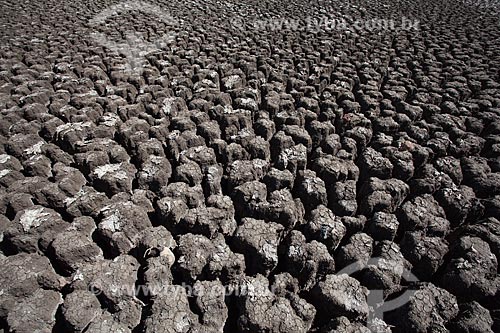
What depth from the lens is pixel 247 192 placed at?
6.07 feet

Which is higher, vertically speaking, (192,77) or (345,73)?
(345,73)

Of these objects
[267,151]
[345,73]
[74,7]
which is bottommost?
[74,7]

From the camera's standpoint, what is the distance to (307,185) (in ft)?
6.23

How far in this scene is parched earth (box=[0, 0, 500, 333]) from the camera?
1.42 meters

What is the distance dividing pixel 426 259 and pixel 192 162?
1309 mm

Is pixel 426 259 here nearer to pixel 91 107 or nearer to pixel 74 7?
pixel 91 107

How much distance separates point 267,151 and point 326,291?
994 millimetres

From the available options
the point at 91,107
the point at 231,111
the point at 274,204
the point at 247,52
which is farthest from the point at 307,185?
the point at 247,52

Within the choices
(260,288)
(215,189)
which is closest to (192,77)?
(215,189)

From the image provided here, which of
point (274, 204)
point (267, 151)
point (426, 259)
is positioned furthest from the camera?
point (267, 151)

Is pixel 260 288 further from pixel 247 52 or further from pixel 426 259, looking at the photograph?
pixel 247 52

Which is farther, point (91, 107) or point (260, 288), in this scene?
point (91, 107)

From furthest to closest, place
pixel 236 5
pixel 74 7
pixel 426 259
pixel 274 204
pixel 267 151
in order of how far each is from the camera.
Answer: pixel 236 5 → pixel 74 7 → pixel 267 151 → pixel 274 204 → pixel 426 259

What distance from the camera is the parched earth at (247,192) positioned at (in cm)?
142
